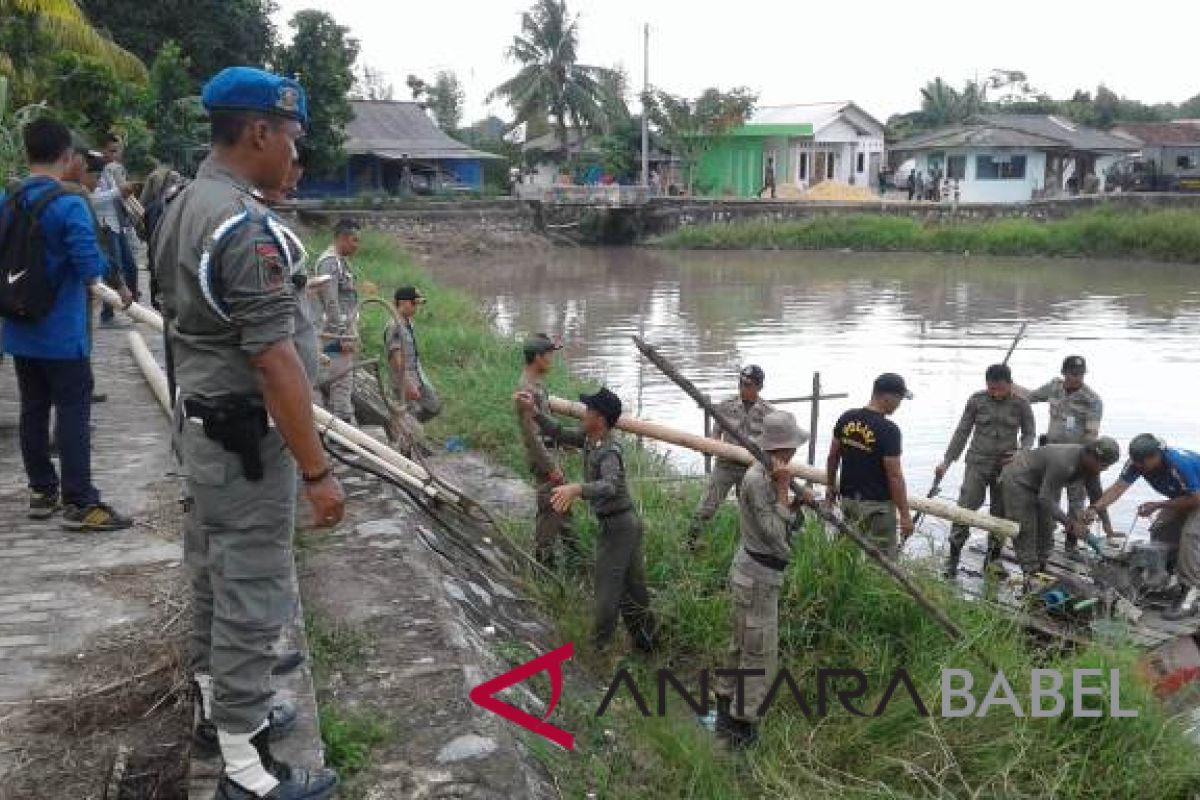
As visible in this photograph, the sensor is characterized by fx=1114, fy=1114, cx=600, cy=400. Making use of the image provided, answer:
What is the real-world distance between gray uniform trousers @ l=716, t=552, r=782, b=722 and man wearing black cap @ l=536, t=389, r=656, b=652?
0.80 metres

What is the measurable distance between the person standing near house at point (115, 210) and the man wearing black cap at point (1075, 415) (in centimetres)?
807

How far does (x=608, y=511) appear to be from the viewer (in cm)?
620

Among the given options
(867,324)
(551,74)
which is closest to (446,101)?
(551,74)

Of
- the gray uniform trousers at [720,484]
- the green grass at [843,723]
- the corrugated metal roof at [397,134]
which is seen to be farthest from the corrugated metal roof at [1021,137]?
the green grass at [843,723]

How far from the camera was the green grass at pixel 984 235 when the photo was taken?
115 feet

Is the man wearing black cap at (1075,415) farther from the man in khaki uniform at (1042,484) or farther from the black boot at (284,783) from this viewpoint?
the black boot at (284,783)

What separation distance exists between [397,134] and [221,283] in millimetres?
42195

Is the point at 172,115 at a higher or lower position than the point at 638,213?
higher

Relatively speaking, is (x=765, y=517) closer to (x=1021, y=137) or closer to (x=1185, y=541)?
(x=1185, y=541)

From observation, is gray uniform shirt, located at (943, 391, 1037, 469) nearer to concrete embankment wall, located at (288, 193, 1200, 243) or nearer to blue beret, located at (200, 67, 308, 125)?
blue beret, located at (200, 67, 308, 125)

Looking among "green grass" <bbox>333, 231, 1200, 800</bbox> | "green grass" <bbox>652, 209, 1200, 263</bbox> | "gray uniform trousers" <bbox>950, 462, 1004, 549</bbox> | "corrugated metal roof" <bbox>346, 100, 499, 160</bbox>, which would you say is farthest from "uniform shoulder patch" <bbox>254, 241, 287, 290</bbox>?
"corrugated metal roof" <bbox>346, 100, 499, 160</bbox>

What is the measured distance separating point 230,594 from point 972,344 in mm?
20015

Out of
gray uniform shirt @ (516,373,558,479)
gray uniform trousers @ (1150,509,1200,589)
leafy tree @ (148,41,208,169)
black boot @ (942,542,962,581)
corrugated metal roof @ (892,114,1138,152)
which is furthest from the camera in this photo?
corrugated metal roof @ (892,114,1138,152)

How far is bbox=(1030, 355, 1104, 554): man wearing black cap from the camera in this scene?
942 cm
